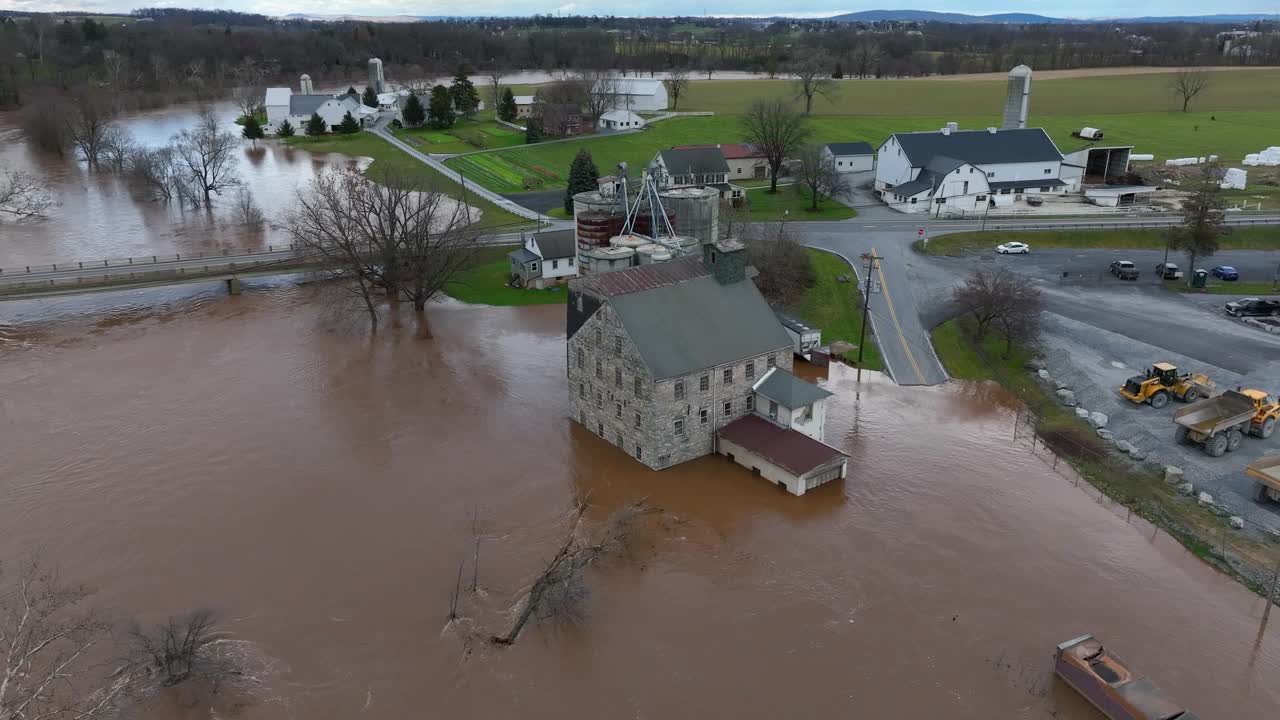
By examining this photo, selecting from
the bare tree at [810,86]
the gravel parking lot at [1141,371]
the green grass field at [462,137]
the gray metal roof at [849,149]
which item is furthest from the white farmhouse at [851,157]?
the gravel parking lot at [1141,371]

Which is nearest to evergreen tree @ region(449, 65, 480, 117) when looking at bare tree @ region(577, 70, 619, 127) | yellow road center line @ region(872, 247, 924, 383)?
bare tree @ region(577, 70, 619, 127)

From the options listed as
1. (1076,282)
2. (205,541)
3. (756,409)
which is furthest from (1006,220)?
(205,541)

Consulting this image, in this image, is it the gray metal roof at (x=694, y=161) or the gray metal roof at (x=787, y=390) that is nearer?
the gray metal roof at (x=787, y=390)

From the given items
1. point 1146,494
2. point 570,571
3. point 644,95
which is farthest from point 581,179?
point 644,95

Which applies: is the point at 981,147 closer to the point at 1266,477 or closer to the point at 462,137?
the point at 1266,477

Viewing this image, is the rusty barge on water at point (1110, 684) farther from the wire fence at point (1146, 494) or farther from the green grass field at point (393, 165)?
the green grass field at point (393, 165)
